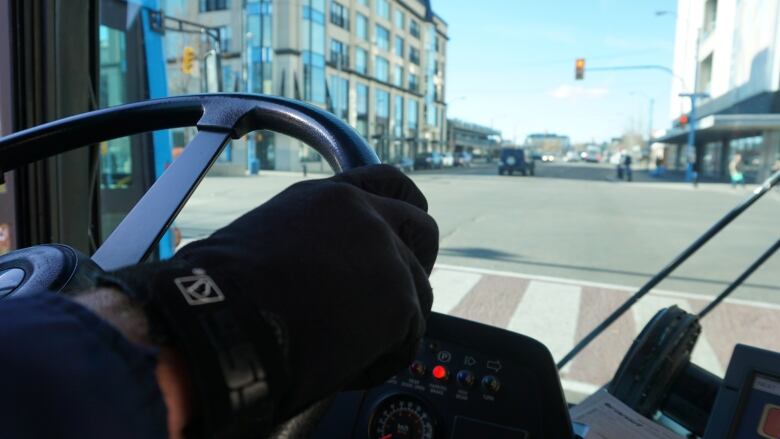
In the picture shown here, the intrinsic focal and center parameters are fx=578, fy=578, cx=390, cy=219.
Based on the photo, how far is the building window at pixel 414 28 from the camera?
8714mm

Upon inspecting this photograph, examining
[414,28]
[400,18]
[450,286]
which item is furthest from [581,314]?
[400,18]

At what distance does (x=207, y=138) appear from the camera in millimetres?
1138

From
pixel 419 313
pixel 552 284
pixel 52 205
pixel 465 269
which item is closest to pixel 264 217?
pixel 419 313

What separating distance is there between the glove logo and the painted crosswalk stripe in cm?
273

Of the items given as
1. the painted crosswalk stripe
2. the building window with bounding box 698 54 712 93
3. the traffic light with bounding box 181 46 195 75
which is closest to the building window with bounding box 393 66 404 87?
the traffic light with bounding box 181 46 195 75

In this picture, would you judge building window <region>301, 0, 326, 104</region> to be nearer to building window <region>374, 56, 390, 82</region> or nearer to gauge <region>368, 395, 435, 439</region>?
building window <region>374, 56, 390, 82</region>

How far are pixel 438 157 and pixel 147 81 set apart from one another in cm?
3089

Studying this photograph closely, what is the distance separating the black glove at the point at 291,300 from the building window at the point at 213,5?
13.4ft

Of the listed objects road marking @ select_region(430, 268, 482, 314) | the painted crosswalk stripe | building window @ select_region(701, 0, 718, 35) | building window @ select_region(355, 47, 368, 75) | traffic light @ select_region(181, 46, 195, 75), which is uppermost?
building window @ select_region(701, 0, 718, 35)

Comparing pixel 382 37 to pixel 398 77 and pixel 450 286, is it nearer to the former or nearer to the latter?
pixel 398 77

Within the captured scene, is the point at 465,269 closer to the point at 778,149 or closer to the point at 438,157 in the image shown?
the point at 778,149

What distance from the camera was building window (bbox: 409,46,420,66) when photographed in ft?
32.4

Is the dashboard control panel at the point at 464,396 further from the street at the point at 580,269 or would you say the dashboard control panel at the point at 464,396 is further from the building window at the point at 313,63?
the building window at the point at 313,63

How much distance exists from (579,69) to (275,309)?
2410 cm
